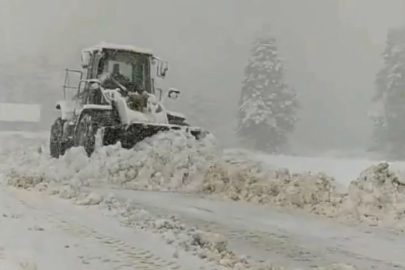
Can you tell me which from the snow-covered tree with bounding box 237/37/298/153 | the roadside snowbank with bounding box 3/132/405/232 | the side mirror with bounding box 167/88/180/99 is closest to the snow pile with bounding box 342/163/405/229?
the roadside snowbank with bounding box 3/132/405/232

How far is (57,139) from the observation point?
184 cm

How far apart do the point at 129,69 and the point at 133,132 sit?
0.19 metres

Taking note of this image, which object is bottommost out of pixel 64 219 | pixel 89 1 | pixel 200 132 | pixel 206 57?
pixel 64 219

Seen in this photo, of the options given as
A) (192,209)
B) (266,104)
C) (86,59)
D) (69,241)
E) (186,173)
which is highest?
(86,59)

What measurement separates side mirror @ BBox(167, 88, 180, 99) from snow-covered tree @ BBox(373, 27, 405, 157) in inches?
22.6

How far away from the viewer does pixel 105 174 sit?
181cm

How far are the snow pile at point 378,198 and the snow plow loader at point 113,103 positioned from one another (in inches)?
18.4

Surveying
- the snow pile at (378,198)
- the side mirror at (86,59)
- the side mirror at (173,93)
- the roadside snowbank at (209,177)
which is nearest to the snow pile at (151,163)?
the roadside snowbank at (209,177)

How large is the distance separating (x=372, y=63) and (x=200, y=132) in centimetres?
54

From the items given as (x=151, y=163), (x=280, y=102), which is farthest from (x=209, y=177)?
(x=280, y=102)

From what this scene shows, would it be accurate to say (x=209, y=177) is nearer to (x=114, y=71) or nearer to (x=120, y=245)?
(x=120, y=245)

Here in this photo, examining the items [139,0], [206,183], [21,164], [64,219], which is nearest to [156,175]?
[206,183]

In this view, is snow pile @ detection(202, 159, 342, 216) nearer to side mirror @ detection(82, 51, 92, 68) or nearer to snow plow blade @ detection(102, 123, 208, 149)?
snow plow blade @ detection(102, 123, 208, 149)

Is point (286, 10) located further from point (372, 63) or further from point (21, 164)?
point (21, 164)
